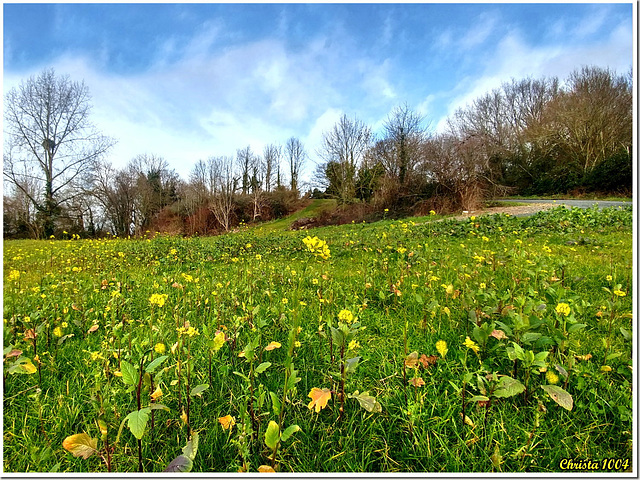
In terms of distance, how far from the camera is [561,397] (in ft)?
3.44

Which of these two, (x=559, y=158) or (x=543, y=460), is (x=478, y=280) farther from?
(x=559, y=158)

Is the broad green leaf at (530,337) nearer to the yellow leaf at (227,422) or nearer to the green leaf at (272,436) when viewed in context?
the green leaf at (272,436)

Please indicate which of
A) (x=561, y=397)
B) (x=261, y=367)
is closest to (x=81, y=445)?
(x=261, y=367)

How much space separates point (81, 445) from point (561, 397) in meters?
1.63

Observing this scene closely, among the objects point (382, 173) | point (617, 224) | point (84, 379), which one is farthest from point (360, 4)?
point (382, 173)

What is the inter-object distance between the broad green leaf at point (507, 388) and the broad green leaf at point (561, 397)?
104 millimetres

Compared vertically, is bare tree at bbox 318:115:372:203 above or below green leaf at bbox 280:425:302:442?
above

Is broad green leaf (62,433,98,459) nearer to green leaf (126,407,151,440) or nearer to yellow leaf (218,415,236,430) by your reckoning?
green leaf (126,407,151,440)

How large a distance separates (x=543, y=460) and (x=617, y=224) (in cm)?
693

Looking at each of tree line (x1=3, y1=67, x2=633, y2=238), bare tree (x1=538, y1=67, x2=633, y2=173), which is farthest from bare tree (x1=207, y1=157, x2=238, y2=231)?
bare tree (x1=538, y1=67, x2=633, y2=173)

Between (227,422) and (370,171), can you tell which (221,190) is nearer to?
(370,171)

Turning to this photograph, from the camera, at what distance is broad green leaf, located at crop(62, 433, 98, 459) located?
86 centimetres

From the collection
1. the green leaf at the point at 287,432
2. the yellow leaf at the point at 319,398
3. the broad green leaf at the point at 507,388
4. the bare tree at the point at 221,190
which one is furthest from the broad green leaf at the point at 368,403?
the bare tree at the point at 221,190

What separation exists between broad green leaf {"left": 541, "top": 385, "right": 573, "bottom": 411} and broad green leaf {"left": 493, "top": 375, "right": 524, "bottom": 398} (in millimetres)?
104
